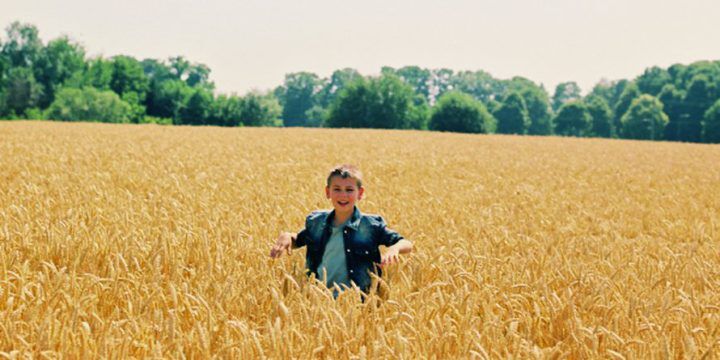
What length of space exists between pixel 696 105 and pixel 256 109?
209 ft

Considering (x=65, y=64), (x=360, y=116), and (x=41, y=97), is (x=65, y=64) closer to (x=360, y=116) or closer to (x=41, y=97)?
(x=41, y=97)

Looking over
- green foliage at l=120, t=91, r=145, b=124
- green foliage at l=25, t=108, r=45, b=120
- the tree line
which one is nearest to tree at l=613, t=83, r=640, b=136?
the tree line

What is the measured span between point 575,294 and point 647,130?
91624 millimetres

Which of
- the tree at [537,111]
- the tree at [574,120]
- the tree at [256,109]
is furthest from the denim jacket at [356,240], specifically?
the tree at [537,111]

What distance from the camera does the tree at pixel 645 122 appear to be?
3378 inches

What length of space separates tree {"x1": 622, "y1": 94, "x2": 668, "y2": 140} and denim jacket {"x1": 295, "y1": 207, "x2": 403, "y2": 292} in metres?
90.2

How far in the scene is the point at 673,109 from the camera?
94.2m

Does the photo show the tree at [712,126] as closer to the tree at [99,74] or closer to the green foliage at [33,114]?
the tree at [99,74]

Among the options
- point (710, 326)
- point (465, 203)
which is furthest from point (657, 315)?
point (465, 203)

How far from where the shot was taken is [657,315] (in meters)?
2.89

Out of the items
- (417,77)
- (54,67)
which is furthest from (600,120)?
(54,67)

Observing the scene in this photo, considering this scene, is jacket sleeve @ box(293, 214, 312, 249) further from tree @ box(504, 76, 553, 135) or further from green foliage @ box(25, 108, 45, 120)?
tree @ box(504, 76, 553, 135)

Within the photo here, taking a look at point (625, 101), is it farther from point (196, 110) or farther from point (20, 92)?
point (20, 92)

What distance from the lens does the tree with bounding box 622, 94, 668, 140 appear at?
85812 millimetres
